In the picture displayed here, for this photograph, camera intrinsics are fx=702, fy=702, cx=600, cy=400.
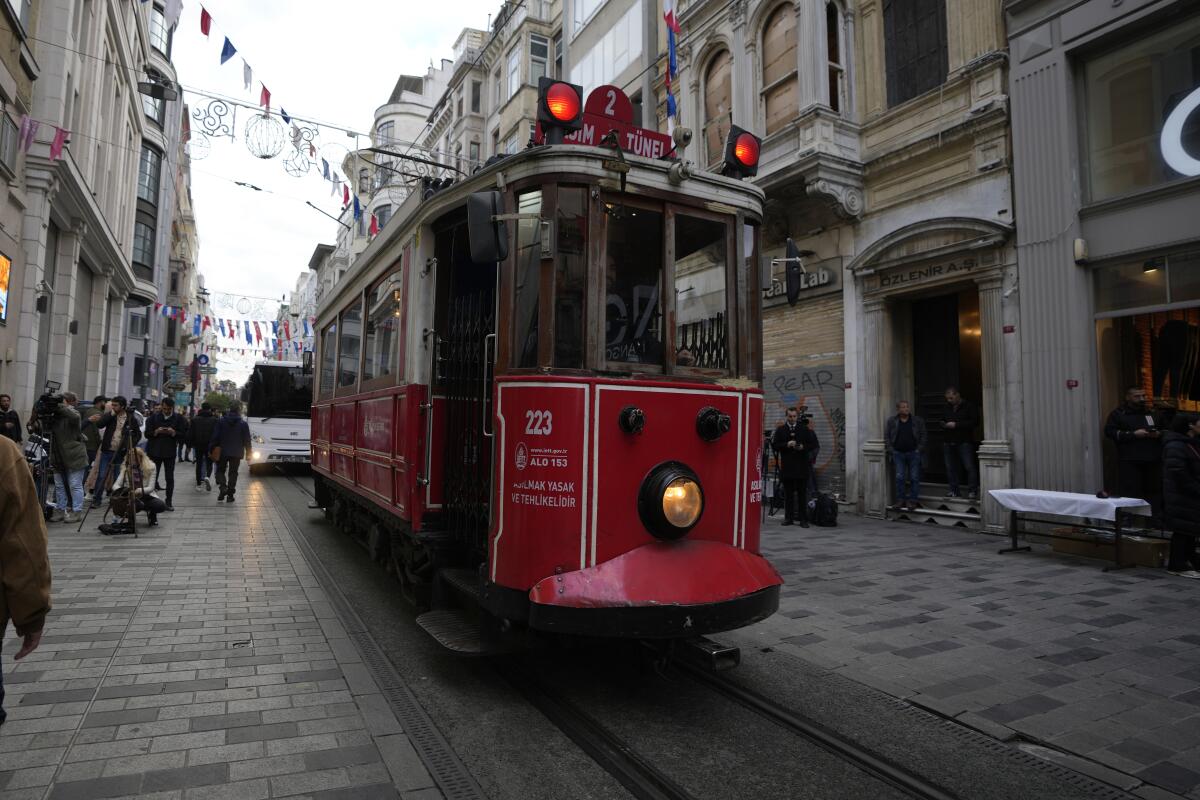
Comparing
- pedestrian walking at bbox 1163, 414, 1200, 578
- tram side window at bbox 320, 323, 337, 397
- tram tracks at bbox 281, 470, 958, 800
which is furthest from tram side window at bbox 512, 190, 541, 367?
pedestrian walking at bbox 1163, 414, 1200, 578

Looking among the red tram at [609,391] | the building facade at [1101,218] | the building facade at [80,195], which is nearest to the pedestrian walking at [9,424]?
the building facade at [80,195]

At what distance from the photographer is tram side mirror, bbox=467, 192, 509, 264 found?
3.79m

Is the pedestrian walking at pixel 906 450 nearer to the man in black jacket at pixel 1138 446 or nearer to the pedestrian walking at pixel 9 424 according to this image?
the man in black jacket at pixel 1138 446

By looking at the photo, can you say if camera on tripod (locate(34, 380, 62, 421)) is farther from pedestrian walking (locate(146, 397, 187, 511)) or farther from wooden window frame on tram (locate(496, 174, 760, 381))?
wooden window frame on tram (locate(496, 174, 760, 381))

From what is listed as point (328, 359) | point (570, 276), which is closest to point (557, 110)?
point (570, 276)

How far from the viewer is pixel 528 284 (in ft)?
13.2

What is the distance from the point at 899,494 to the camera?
11.6 metres

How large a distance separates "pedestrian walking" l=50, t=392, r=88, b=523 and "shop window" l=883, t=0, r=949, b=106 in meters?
13.7

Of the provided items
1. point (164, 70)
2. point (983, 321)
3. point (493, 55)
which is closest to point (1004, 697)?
point (983, 321)

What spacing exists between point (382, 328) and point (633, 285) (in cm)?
317

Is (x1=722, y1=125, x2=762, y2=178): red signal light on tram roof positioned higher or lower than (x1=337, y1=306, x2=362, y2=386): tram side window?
higher

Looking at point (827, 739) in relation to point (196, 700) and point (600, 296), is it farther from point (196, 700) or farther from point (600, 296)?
point (196, 700)

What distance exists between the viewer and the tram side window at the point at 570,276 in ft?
12.8

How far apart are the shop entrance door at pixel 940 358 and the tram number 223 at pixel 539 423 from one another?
9.87 metres
